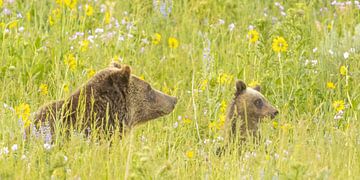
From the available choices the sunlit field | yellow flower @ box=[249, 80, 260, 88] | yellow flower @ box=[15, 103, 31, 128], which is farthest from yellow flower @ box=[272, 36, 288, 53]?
yellow flower @ box=[15, 103, 31, 128]

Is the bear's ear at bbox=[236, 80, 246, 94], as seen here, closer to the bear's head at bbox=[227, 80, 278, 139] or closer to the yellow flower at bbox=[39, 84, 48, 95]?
the bear's head at bbox=[227, 80, 278, 139]

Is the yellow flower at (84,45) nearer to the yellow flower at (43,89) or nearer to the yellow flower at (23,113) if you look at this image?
the yellow flower at (43,89)

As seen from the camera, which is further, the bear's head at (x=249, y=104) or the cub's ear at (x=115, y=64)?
the bear's head at (x=249, y=104)

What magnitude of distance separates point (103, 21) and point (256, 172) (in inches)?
183

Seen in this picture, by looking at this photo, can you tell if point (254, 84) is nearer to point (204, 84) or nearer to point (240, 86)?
point (240, 86)

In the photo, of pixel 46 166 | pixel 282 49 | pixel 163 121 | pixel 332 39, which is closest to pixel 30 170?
pixel 46 166

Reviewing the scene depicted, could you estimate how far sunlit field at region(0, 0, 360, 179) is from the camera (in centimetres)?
604

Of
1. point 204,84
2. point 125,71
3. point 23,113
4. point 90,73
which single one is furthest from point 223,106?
point 23,113

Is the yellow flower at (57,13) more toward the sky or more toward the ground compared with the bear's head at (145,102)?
more toward the sky

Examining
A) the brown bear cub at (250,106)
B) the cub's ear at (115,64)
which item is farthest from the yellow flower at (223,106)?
the cub's ear at (115,64)

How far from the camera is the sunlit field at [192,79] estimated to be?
6039 millimetres

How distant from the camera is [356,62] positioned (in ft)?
29.9

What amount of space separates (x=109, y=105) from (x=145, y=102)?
1.46 ft

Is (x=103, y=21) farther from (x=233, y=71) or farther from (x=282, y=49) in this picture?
(x=282, y=49)
